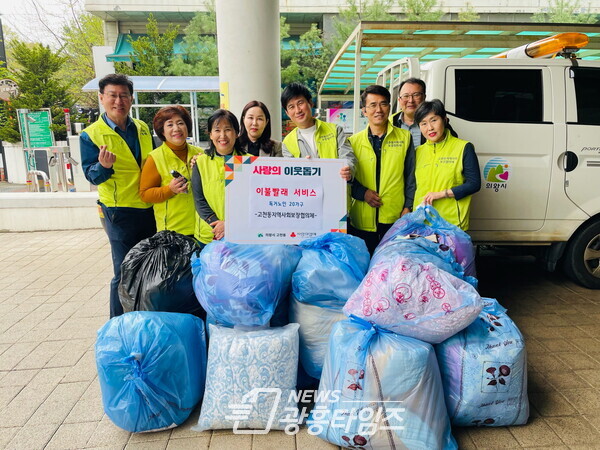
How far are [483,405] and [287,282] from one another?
3.87ft

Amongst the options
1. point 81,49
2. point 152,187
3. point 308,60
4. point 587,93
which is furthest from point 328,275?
point 81,49

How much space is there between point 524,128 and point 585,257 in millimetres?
1391

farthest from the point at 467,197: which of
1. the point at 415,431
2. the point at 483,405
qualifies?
the point at 415,431

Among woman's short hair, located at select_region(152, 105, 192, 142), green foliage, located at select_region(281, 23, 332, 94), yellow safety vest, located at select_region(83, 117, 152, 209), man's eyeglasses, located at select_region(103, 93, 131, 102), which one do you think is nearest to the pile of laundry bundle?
yellow safety vest, located at select_region(83, 117, 152, 209)

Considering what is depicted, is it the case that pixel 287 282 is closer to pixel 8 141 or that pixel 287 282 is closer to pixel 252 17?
pixel 252 17

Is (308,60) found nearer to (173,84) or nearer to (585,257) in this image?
(173,84)

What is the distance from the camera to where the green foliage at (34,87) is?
50.6 ft

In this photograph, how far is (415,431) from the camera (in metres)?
2.04

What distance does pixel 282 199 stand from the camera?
8.86ft

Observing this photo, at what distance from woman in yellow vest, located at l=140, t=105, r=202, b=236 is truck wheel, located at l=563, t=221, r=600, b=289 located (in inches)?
132

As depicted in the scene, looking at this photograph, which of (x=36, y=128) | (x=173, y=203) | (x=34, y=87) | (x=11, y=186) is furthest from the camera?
(x=34, y=87)

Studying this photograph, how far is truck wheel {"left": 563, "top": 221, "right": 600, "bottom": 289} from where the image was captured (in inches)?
157

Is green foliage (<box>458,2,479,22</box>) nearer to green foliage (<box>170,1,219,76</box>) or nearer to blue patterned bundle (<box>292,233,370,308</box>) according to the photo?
green foliage (<box>170,1,219,76</box>)

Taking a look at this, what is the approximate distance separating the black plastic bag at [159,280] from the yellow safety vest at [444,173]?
5.74 feet
